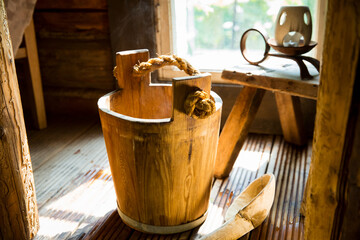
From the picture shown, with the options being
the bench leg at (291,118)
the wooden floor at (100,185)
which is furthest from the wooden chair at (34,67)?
the bench leg at (291,118)

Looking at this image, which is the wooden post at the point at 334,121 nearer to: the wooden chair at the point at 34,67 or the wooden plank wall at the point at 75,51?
the wooden plank wall at the point at 75,51

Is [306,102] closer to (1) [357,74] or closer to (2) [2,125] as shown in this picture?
(1) [357,74]

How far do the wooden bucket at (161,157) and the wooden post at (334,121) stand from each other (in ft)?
1.58

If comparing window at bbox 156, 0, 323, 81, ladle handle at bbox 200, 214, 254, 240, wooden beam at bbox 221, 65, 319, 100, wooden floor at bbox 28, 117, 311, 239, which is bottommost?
wooden floor at bbox 28, 117, 311, 239

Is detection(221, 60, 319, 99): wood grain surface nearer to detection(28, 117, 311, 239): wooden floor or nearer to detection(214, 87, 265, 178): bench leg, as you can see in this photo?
detection(214, 87, 265, 178): bench leg

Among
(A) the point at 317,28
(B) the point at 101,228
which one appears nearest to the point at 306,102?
(A) the point at 317,28

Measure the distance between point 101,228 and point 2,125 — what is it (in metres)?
0.62

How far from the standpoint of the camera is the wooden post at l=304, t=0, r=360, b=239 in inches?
30.2

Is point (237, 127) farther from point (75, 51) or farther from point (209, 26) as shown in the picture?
point (75, 51)

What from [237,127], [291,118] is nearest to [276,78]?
[237,127]

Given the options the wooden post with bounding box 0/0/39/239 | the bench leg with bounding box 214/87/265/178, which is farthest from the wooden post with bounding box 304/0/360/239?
the wooden post with bounding box 0/0/39/239

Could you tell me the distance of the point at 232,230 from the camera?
4.54ft

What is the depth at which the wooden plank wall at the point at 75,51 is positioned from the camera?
2.58 meters

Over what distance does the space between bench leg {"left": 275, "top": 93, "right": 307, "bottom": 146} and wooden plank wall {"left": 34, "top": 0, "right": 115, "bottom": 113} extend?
1.30m
